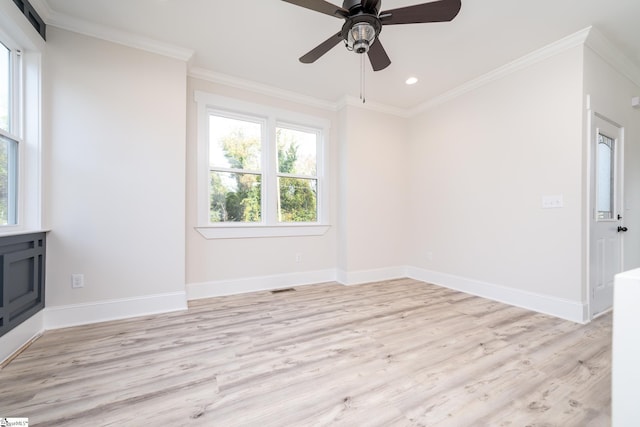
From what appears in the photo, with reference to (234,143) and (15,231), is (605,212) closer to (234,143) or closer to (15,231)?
(234,143)

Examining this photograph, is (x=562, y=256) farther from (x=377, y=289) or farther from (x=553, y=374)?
(x=377, y=289)

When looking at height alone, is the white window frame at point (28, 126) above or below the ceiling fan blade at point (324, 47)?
below

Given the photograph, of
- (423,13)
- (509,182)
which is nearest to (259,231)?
(423,13)

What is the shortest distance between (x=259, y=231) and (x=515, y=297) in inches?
127

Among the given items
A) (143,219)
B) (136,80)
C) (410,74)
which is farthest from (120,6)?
(410,74)

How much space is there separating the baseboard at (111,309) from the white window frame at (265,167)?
829mm

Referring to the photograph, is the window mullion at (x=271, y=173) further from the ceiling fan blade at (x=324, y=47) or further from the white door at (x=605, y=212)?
the white door at (x=605, y=212)

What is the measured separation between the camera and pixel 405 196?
4.42 m

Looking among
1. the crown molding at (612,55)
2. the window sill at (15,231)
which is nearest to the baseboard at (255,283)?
the window sill at (15,231)

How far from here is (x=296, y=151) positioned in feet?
12.8

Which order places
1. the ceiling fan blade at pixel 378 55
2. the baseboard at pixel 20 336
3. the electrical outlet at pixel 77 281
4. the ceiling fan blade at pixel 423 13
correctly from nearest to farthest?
the ceiling fan blade at pixel 423 13 < the baseboard at pixel 20 336 < the ceiling fan blade at pixel 378 55 < the electrical outlet at pixel 77 281

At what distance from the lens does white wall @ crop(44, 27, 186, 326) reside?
2.33 m

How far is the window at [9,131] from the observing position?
1970mm

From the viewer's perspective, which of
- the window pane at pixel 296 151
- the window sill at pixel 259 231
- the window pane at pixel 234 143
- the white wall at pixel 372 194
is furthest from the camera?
the white wall at pixel 372 194
